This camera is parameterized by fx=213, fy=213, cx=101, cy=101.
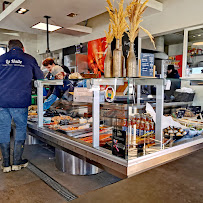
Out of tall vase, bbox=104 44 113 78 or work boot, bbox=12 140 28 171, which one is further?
work boot, bbox=12 140 28 171

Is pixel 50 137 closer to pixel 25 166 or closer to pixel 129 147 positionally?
pixel 25 166

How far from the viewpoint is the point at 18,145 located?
8.96 ft

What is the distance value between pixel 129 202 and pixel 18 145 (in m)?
2.28

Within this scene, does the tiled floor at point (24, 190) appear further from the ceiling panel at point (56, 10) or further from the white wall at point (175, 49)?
the white wall at point (175, 49)

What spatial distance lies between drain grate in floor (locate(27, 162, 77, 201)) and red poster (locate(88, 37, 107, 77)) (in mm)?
3724

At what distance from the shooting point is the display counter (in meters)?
1.46

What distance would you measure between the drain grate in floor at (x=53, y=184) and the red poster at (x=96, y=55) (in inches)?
147

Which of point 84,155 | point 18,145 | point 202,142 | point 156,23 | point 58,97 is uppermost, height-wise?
point 156,23

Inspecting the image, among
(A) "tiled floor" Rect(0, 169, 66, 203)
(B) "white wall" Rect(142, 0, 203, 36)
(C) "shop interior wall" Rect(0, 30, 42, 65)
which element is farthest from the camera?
(C) "shop interior wall" Rect(0, 30, 42, 65)

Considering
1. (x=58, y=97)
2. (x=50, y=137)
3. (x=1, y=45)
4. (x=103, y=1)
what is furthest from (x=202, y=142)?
(x=1, y=45)

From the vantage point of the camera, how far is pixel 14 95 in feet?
8.54

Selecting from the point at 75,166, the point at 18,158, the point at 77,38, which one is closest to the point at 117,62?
the point at 75,166

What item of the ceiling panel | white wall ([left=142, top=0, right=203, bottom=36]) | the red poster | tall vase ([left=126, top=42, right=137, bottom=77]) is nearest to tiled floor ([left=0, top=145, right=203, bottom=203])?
tall vase ([left=126, top=42, right=137, bottom=77])

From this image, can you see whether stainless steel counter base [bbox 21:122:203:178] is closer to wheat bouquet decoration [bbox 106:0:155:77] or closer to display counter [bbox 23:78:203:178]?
display counter [bbox 23:78:203:178]
